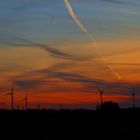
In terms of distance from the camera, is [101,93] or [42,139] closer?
[42,139]

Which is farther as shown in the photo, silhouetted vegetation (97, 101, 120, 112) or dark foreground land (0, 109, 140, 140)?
silhouetted vegetation (97, 101, 120, 112)

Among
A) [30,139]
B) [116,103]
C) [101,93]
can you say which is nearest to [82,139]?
[30,139]

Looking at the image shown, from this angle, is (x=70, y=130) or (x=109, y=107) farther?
(x=109, y=107)

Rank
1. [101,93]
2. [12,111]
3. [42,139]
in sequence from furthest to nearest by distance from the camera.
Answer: [12,111]
[101,93]
[42,139]

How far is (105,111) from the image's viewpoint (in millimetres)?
185750

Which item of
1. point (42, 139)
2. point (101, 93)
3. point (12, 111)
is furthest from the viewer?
point (12, 111)

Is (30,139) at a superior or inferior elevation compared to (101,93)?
inferior

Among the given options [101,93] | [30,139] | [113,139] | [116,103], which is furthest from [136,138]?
[116,103]

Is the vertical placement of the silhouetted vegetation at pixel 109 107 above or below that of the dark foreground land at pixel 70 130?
above

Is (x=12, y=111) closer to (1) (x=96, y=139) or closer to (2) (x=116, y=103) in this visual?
(2) (x=116, y=103)

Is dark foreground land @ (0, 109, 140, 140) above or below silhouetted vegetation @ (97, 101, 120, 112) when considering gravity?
below

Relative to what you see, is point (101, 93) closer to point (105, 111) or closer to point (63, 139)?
point (105, 111)

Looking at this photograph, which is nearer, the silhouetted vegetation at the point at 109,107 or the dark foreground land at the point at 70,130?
→ the dark foreground land at the point at 70,130

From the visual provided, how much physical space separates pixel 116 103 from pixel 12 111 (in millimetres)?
38647
